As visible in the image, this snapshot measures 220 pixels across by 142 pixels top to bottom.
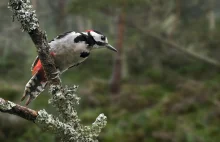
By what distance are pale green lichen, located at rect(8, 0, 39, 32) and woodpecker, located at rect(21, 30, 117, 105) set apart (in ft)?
3.19

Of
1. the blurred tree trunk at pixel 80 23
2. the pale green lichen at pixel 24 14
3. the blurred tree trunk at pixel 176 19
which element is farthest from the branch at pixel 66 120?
the blurred tree trunk at pixel 80 23

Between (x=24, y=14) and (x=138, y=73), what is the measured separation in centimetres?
1481

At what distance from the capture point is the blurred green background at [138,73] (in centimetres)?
893

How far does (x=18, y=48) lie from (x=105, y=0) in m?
3.12

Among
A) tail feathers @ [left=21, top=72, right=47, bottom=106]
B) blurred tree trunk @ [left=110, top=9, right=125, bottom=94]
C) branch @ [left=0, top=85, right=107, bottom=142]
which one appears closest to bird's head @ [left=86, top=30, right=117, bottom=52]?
tail feathers @ [left=21, top=72, right=47, bottom=106]

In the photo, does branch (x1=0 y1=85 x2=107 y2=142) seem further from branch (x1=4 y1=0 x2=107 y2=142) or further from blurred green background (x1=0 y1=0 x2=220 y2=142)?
blurred green background (x1=0 y1=0 x2=220 y2=142)

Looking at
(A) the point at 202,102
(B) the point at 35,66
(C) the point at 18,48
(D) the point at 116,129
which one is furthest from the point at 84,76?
(B) the point at 35,66

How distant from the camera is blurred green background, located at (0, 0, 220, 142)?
8.93 meters

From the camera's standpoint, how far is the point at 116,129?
363 inches

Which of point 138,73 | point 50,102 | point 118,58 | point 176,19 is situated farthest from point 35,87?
point 176,19

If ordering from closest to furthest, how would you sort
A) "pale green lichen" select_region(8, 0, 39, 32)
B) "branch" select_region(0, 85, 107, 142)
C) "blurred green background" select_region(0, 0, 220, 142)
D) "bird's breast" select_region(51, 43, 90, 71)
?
"pale green lichen" select_region(8, 0, 39, 32)
"branch" select_region(0, 85, 107, 142)
"bird's breast" select_region(51, 43, 90, 71)
"blurred green background" select_region(0, 0, 220, 142)

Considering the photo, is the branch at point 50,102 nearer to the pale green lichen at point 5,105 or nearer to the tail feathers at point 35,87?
the pale green lichen at point 5,105

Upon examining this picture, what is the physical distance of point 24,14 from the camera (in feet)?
6.09

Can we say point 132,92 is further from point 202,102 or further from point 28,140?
point 28,140
